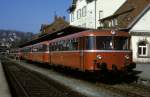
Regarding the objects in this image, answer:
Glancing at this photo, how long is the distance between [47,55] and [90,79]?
13918mm

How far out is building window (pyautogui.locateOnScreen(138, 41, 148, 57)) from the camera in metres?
54.3

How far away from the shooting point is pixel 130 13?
184 feet

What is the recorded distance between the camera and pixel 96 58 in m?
22.1

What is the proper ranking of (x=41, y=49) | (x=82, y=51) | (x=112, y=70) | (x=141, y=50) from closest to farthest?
(x=112, y=70)
(x=82, y=51)
(x=41, y=49)
(x=141, y=50)

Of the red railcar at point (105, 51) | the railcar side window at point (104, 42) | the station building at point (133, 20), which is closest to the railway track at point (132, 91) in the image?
the red railcar at point (105, 51)

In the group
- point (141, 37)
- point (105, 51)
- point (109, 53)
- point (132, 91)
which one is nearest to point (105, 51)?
point (105, 51)

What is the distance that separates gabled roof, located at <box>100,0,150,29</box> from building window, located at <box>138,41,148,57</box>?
2.99 m

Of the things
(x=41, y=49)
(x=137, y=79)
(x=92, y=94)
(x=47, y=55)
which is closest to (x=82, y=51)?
(x=137, y=79)

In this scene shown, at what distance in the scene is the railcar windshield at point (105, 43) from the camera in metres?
22.4

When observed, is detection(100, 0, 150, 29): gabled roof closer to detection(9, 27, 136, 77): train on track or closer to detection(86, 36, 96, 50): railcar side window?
detection(9, 27, 136, 77): train on track

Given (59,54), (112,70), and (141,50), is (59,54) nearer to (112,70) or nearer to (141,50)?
(112,70)

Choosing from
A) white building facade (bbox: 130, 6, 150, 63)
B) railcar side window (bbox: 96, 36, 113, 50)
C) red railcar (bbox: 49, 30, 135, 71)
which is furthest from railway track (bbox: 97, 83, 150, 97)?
white building facade (bbox: 130, 6, 150, 63)

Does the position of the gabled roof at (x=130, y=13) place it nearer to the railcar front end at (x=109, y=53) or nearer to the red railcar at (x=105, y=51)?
the red railcar at (x=105, y=51)

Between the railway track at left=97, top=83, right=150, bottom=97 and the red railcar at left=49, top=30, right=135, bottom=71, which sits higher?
the red railcar at left=49, top=30, right=135, bottom=71
